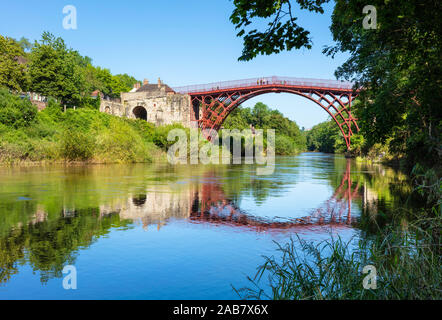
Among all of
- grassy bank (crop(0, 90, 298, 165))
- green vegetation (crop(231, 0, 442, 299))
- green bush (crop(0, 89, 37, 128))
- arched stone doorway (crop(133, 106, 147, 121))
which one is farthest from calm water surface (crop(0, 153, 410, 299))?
arched stone doorway (crop(133, 106, 147, 121))

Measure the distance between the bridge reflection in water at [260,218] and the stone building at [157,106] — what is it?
1445 inches

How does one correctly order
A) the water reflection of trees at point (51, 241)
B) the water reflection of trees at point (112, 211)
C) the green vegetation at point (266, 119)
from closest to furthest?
1. the water reflection of trees at point (51, 241)
2. the water reflection of trees at point (112, 211)
3. the green vegetation at point (266, 119)

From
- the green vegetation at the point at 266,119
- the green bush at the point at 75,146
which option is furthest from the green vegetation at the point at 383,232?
the green vegetation at the point at 266,119

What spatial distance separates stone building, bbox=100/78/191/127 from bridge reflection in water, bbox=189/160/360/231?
120 ft

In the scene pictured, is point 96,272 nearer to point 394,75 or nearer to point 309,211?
point 309,211

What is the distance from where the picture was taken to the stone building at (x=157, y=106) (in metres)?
48.9

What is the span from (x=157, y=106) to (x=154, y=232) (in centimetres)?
4475

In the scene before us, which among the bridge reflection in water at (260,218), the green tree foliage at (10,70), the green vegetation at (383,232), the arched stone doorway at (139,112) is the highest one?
the green tree foliage at (10,70)

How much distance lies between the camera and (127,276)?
16.9 feet

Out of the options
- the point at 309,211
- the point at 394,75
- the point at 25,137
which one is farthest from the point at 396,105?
the point at 25,137

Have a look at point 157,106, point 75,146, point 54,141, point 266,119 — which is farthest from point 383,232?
point 266,119

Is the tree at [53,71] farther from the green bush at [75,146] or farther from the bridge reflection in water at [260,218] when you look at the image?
the bridge reflection in water at [260,218]

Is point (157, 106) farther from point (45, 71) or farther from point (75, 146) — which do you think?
point (75, 146)
